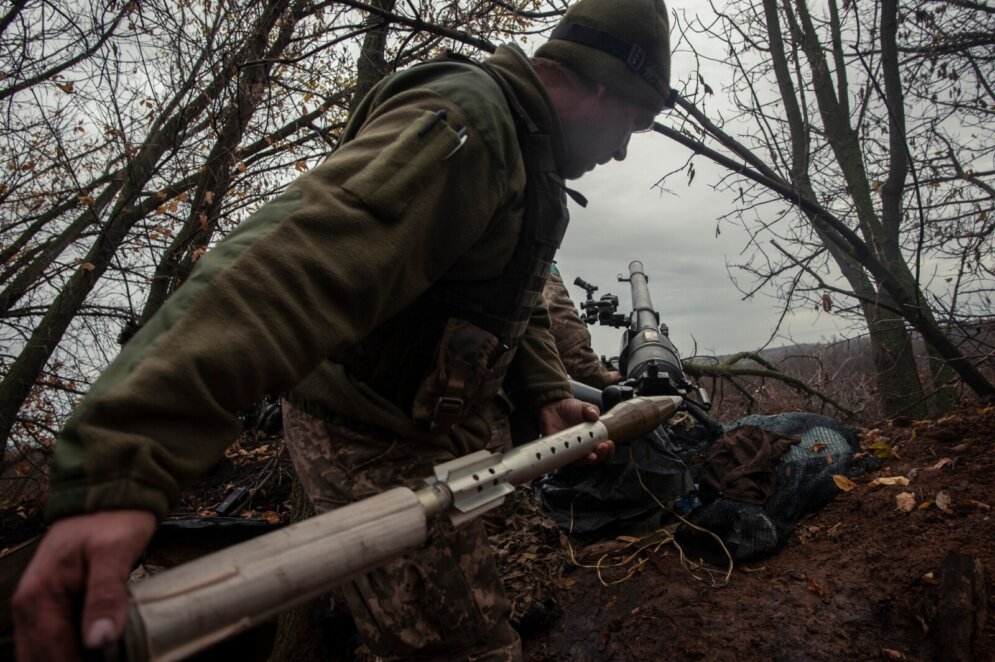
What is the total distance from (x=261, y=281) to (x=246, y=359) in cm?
15

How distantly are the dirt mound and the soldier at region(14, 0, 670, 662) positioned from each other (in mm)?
1265

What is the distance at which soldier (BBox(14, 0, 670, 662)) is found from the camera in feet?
3.10

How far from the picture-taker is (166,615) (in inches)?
36.2

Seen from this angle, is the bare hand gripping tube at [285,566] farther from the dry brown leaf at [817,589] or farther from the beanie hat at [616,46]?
the dry brown leaf at [817,589]

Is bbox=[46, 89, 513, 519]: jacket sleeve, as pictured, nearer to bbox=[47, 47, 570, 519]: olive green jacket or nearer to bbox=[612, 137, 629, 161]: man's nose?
bbox=[47, 47, 570, 519]: olive green jacket

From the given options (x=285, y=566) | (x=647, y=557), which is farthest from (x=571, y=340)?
(x=285, y=566)

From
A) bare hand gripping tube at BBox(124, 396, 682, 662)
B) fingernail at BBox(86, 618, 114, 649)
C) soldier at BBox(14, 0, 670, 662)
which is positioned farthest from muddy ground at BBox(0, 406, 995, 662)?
fingernail at BBox(86, 618, 114, 649)

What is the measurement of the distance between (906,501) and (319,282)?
3378 mm

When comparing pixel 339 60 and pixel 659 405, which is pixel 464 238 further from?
pixel 339 60

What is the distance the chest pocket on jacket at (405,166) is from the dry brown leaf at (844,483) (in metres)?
3.37

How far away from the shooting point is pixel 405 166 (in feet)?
4.62

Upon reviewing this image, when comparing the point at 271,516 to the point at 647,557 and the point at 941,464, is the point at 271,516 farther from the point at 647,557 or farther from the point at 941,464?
the point at 941,464

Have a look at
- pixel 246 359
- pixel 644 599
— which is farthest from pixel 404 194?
pixel 644 599

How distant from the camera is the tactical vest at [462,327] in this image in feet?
5.98
